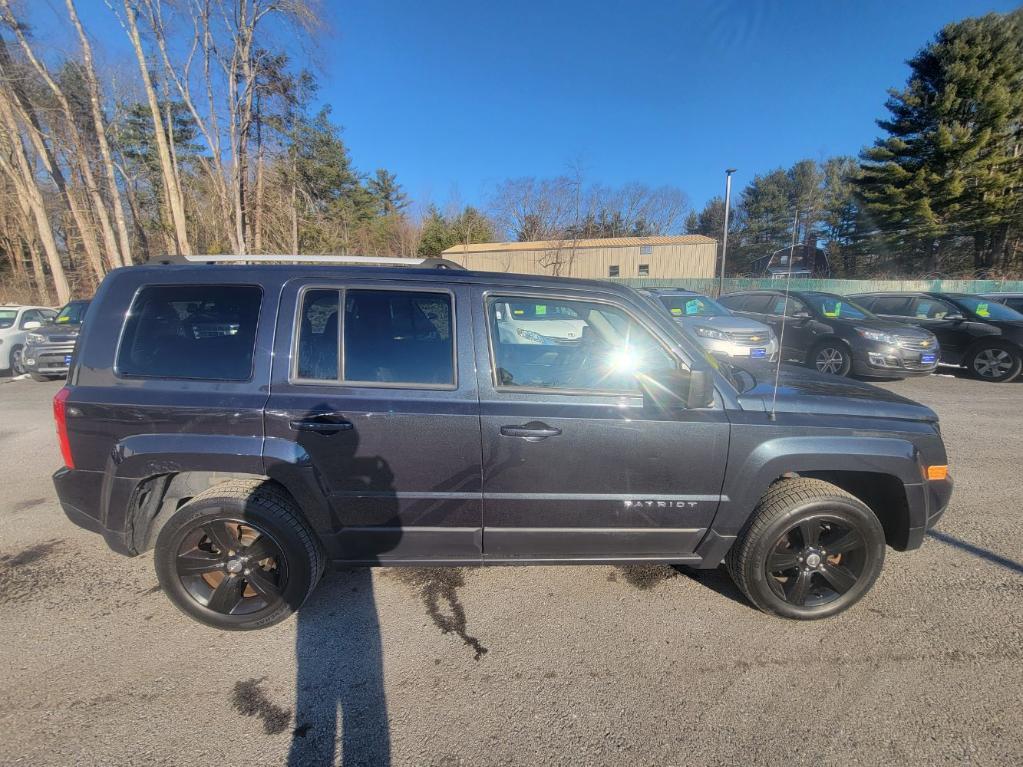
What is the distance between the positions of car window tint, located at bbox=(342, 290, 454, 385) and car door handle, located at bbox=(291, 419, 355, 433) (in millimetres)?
231

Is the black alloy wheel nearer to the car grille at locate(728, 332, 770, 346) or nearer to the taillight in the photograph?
the taillight

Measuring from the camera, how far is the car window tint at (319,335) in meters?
2.25

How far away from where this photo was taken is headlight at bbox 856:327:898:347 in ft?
26.1

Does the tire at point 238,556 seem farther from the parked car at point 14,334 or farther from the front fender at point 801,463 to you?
the parked car at point 14,334

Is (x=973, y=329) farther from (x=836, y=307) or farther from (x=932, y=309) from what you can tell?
(x=836, y=307)

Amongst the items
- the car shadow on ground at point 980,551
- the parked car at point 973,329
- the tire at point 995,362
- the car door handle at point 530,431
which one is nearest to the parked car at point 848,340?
the parked car at point 973,329

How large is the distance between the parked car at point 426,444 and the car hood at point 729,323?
6301mm

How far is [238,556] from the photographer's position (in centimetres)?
237

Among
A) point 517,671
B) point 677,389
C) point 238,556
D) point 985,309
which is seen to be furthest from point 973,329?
point 238,556

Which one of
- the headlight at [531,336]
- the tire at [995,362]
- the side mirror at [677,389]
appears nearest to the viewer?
the side mirror at [677,389]

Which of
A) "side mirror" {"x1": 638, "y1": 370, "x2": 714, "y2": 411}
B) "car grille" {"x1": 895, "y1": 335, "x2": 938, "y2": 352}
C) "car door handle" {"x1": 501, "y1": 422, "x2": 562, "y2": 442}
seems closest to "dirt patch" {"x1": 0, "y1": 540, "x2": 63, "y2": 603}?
"car door handle" {"x1": 501, "y1": 422, "x2": 562, "y2": 442}

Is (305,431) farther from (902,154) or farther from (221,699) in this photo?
(902,154)

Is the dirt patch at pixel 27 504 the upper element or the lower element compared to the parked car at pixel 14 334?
lower

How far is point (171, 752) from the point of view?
5.80ft
